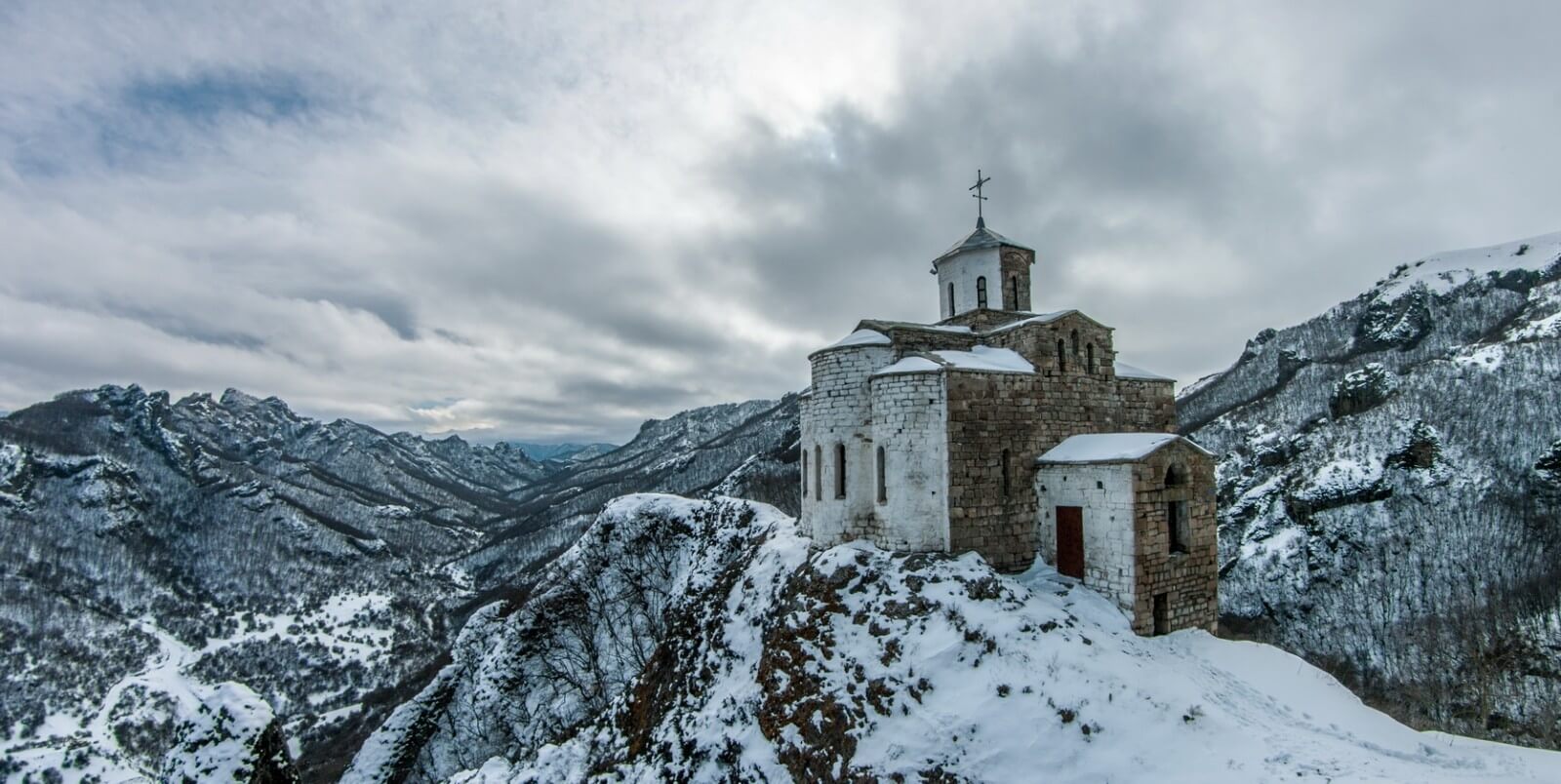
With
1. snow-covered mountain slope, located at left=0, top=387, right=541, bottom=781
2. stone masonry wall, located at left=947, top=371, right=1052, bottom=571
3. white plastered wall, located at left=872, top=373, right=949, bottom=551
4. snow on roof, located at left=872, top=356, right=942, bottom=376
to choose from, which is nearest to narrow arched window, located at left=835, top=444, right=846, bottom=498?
white plastered wall, located at left=872, top=373, right=949, bottom=551

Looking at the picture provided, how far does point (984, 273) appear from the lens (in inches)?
996

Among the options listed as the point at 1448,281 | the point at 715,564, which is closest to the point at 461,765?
the point at 715,564

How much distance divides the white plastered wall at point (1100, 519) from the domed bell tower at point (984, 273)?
8.19 metres

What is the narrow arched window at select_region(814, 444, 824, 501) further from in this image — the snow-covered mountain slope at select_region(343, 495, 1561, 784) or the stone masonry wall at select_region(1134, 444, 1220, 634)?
the stone masonry wall at select_region(1134, 444, 1220, 634)

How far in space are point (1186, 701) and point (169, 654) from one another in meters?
193

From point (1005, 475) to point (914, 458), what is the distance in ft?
9.71

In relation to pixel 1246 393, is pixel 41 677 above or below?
below

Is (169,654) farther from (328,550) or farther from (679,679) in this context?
(679,679)

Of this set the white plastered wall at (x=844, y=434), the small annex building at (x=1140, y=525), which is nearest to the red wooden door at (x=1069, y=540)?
the small annex building at (x=1140, y=525)

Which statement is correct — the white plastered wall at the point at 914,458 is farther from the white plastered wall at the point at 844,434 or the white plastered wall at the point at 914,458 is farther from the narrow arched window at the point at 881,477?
the white plastered wall at the point at 844,434

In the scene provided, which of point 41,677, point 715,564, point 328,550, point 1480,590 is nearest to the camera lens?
point 715,564

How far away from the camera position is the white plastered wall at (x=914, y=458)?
18875mm

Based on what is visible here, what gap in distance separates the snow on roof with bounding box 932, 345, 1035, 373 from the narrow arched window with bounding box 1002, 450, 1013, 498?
258 centimetres

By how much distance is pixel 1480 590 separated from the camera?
44.8 meters
